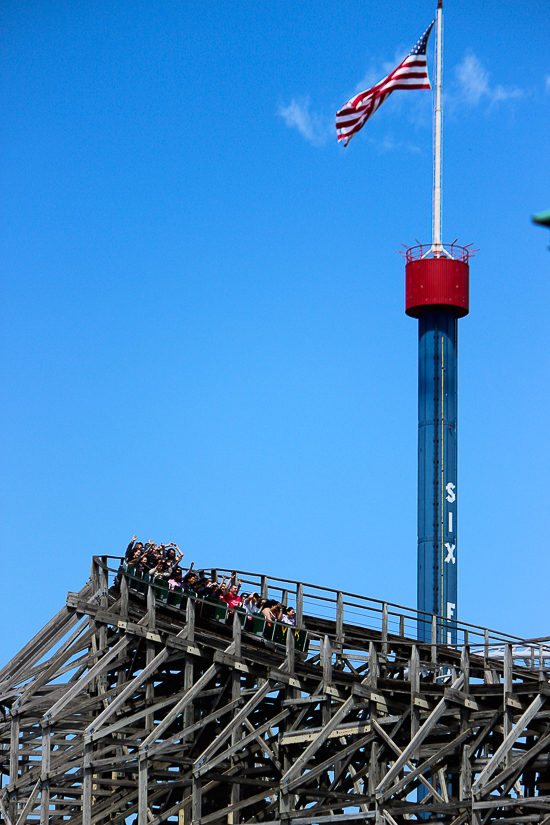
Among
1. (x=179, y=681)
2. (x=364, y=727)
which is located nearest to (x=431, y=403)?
(x=179, y=681)

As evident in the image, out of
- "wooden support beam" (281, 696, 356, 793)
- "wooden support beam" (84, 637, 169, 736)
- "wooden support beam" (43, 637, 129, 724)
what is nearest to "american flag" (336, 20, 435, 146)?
"wooden support beam" (43, 637, 129, 724)

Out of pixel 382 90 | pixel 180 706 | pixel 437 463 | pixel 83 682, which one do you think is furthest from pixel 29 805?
pixel 382 90

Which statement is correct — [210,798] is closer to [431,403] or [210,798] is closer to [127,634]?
[127,634]

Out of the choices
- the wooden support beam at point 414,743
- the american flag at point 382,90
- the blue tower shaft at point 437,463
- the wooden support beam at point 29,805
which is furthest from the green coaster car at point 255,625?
the american flag at point 382,90

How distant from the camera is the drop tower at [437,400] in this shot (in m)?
45.9

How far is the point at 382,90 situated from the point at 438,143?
545cm

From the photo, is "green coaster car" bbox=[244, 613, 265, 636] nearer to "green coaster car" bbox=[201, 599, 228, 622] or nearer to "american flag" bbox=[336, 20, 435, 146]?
"green coaster car" bbox=[201, 599, 228, 622]

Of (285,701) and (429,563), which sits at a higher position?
(429,563)

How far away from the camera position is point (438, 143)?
48531 mm

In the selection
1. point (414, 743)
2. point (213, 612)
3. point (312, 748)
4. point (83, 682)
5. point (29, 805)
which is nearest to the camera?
point (414, 743)

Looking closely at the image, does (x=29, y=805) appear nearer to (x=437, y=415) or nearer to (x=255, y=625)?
(x=255, y=625)

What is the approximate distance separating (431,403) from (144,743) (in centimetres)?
2498

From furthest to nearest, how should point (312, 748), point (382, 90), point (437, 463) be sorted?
point (437, 463)
point (382, 90)
point (312, 748)

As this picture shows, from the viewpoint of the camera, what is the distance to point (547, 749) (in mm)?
23750
